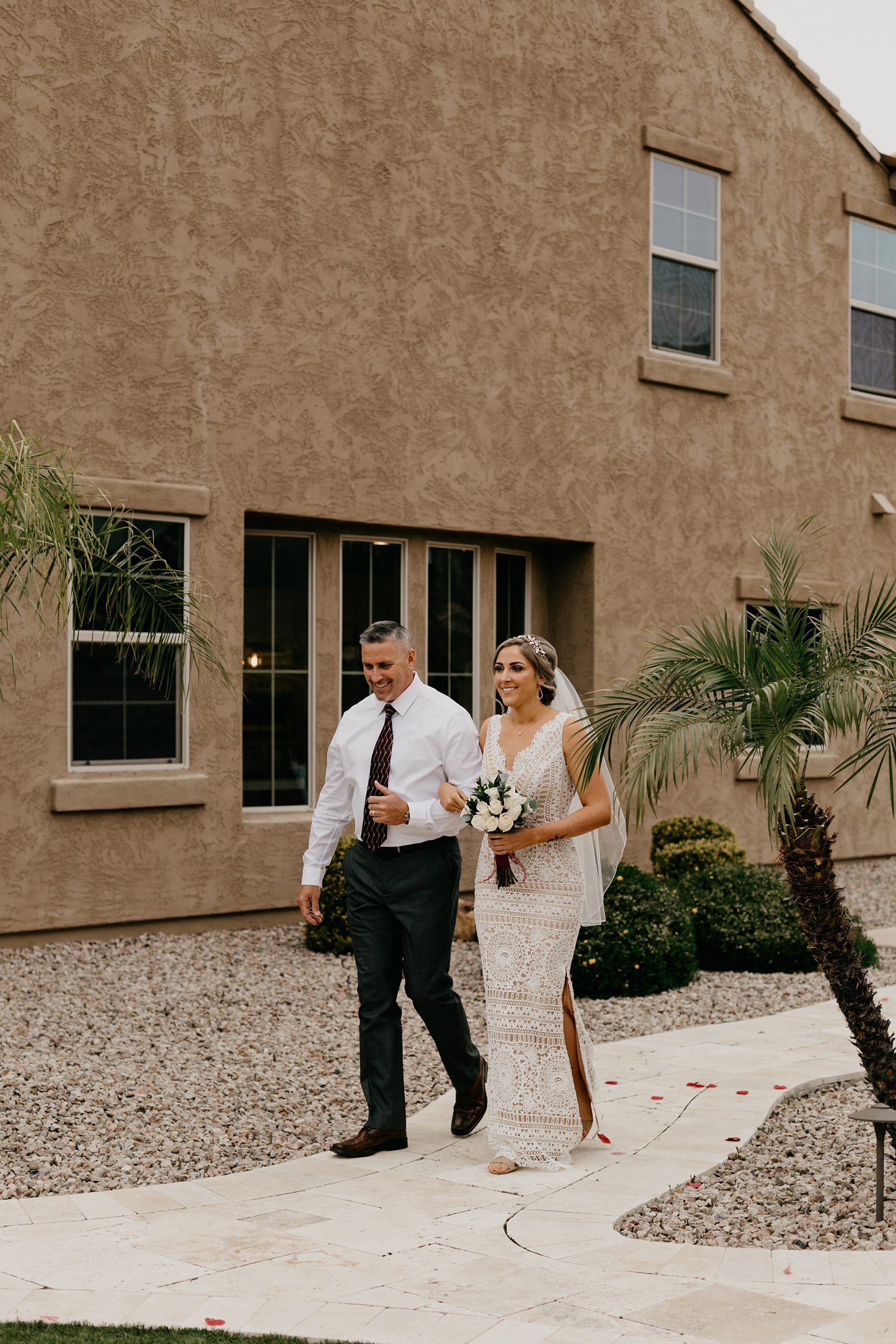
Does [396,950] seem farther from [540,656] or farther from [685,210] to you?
[685,210]

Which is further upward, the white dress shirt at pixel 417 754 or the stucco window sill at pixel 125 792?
the white dress shirt at pixel 417 754

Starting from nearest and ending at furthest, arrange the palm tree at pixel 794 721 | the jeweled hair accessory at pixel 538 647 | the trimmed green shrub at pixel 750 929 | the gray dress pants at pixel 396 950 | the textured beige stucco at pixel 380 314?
the palm tree at pixel 794 721, the gray dress pants at pixel 396 950, the jeweled hair accessory at pixel 538 647, the textured beige stucco at pixel 380 314, the trimmed green shrub at pixel 750 929

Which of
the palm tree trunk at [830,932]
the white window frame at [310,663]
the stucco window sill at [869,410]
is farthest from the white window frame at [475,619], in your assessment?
the palm tree trunk at [830,932]

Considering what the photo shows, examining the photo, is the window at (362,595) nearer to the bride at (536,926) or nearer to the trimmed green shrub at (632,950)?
the trimmed green shrub at (632,950)

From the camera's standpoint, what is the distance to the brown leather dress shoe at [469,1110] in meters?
6.08

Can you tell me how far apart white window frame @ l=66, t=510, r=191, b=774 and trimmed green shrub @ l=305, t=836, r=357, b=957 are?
1368mm

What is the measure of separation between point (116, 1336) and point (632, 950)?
5.51 metres

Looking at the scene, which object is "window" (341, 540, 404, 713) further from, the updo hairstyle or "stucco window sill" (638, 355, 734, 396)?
the updo hairstyle

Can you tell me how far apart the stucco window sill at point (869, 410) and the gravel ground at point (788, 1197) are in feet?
34.0

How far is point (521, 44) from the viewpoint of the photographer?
40.4ft

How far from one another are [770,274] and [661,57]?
2349 millimetres

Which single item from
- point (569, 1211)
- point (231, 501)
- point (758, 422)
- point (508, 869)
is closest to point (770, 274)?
point (758, 422)

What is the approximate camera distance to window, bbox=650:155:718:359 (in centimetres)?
1347

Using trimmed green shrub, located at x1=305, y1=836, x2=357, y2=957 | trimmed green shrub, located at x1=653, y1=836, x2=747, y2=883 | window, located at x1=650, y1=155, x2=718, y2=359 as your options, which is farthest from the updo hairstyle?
window, located at x1=650, y1=155, x2=718, y2=359
